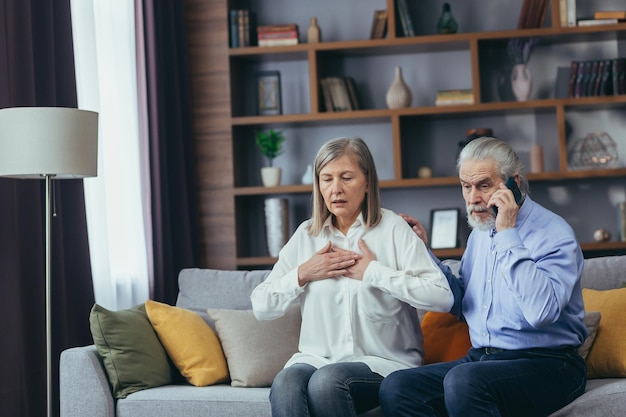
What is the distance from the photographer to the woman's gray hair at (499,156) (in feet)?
8.90

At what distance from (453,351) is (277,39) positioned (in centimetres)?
240

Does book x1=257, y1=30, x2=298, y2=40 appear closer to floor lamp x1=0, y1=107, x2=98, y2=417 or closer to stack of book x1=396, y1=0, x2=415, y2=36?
stack of book x1=396, y1=0, x2=415, y2=36

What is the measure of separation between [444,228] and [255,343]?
6.42 ft

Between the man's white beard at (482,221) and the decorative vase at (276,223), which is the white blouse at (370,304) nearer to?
the man's white beard at (482,221)

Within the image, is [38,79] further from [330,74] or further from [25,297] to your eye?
[330,74]

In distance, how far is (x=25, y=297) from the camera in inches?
135

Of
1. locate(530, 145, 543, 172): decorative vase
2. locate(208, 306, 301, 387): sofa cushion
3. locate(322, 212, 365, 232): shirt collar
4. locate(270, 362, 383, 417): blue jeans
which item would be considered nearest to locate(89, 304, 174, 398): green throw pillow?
locate(208, 306, 301, 387): sofa cushion

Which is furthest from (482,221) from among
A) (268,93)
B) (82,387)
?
(268,93)

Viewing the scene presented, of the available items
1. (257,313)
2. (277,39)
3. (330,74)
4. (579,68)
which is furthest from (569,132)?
(257,313)

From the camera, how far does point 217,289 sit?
148 inches

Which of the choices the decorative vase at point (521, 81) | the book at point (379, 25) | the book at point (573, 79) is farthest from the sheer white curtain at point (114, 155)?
the book at point (573, 79)

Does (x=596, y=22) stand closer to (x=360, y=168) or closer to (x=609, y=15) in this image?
(x=609, y=15)

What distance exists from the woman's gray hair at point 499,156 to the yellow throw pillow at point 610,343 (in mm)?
650

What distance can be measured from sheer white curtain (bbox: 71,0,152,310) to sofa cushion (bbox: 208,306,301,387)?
3.06 feet
